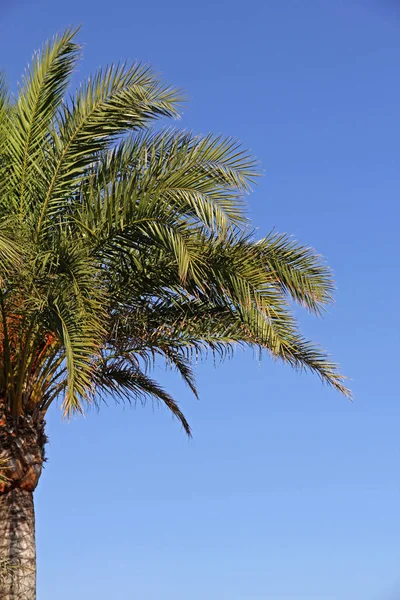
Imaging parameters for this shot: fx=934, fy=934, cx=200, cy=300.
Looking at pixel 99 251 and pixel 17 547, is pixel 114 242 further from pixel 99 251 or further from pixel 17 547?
pixel 17 547

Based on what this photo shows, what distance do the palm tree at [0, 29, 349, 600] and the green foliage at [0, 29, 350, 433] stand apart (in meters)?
0.02

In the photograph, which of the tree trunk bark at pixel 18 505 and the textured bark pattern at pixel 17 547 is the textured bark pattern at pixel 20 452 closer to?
the tree trunk bark at pixel 18 505

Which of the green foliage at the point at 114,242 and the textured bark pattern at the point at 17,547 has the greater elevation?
the green foliage at the point at 114,242

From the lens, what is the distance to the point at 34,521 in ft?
37.0

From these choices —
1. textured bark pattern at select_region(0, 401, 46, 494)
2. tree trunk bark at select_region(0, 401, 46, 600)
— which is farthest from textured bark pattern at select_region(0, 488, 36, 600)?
textured bark pattern at select_region(0, 401, 46, 494)

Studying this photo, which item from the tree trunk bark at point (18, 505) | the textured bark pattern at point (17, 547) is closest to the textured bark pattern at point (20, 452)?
the tree trunk bark at point (18, 505)

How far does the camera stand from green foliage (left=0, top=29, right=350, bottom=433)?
34.2ft

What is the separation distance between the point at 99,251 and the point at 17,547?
359 cm

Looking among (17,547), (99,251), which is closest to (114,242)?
(99,251)

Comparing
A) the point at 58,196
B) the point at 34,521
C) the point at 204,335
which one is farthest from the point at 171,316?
the point at 34,521

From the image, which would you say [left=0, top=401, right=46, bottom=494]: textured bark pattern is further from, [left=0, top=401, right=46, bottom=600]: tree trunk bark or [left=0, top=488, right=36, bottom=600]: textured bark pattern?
[left=0, top=488, right=36, bottom=600]: textured bark pattern

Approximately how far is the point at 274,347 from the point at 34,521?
3586 millimetres

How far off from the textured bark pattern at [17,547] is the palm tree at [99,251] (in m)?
0.01

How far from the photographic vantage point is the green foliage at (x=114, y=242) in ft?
34.2
